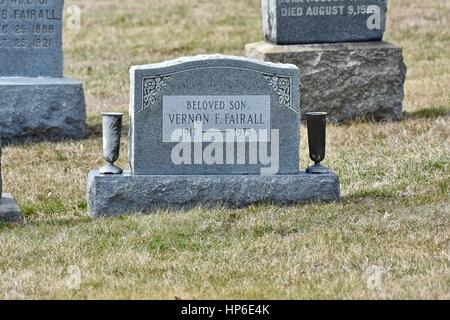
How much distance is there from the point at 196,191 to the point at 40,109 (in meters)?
3.69

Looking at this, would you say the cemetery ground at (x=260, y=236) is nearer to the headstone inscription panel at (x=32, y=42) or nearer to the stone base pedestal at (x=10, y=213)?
the stone base pedestal at (x=10, y=213)

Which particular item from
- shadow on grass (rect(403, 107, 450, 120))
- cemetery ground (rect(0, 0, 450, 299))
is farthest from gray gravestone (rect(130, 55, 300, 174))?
shadow on grass (rect(403, 107, 450, 120))

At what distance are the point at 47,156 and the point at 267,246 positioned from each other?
405 centimetres

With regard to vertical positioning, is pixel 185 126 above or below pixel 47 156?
above

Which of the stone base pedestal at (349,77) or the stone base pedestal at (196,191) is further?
the stone base pedestal at (349,77)

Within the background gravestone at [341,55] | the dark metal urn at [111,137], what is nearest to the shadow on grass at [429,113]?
the background gravestone at [341,55]

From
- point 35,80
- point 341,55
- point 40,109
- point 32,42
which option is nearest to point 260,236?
point 40,109

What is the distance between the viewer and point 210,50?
18156 millimetres

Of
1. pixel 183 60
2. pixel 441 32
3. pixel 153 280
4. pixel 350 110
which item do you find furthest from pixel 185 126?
pixel 441 32

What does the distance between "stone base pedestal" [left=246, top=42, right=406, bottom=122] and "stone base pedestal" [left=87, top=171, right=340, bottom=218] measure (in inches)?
142

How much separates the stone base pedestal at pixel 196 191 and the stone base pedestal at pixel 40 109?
10.8ft

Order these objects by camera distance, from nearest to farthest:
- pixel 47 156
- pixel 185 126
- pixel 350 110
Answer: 1. pixel 185 126
2. pixel 47 156
3. pixel 350 110

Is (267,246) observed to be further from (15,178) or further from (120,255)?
(15,178)

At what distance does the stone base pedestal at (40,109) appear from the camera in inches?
445
